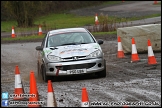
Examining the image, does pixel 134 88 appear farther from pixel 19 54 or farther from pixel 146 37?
pixel 19 54

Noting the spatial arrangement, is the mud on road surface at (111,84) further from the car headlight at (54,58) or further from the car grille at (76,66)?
the car headlight at (54,58)

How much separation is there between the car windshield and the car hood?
0.40m

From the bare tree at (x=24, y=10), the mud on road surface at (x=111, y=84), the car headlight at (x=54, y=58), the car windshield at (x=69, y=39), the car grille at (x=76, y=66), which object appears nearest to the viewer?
the mud on road surface at (x=111, y=84)

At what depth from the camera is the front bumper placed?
13852 millimetres

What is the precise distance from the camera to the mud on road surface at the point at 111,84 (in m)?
10.2

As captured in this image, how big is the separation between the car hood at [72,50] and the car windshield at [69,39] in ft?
1.30

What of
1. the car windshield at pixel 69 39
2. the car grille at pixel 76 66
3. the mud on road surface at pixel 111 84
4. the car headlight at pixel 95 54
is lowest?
the mud on road surface at pixel 111 84

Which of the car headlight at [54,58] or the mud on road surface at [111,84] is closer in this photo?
the mud on road surface at [111,84]

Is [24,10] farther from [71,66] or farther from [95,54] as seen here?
[71,66]

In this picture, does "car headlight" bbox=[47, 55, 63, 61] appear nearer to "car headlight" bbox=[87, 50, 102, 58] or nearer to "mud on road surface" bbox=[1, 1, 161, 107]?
"mud on road surface" bbox=[1, 1, 161, 107]

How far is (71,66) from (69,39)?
1572mm

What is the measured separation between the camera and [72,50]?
14250mm

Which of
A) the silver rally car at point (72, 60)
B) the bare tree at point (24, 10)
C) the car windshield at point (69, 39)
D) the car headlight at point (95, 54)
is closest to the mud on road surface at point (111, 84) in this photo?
the silver rally car at point (72, 60)

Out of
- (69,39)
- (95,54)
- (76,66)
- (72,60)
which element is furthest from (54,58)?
(69,39)
